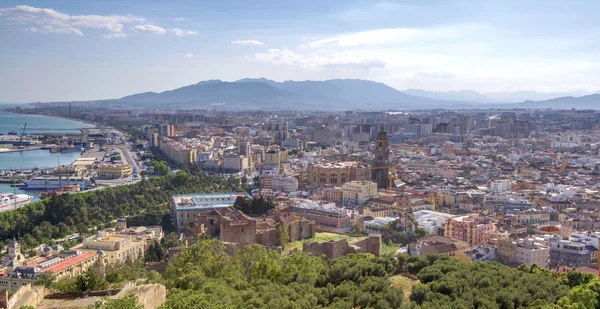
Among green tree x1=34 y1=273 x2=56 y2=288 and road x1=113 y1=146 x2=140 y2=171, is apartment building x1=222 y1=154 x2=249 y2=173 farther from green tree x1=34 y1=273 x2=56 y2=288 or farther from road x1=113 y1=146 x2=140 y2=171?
green tree x1=34 y1=273 x2=56 y2=288

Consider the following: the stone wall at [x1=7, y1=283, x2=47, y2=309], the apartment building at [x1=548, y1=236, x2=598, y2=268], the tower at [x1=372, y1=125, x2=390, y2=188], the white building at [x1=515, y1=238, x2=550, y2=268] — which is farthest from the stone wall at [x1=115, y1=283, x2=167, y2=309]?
the tower at [x1=372, y1=125, x2=390, y2=188]

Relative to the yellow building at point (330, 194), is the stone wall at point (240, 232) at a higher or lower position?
higher

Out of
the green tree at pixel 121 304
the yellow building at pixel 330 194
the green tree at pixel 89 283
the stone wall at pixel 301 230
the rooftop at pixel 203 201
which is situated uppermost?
the green tree at pixel 121 304

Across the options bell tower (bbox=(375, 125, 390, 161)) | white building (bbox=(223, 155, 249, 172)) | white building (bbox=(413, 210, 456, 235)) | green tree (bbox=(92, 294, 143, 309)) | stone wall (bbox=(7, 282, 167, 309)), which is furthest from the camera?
white building (bbox=(223, 155, 249, 172))

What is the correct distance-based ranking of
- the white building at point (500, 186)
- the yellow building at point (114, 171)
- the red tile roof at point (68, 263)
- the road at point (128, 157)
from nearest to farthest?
the red tile roof at point (68, 263) < the white building at point (500, 186) < the yellow building at point (114, 171) < the road at point (128, 157)

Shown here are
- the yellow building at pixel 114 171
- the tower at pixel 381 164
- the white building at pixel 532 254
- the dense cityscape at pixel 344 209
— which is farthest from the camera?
the yellow building at pixel 114 171

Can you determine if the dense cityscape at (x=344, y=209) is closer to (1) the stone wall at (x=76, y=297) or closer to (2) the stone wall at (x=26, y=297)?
(1) the stone wall at (x=76, y=297)

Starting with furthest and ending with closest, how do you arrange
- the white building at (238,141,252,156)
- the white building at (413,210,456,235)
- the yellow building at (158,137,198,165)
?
the yellow building at (158,137,198,165) → the white building at (238,141,252,156) → the white building at (413,210,456,235)

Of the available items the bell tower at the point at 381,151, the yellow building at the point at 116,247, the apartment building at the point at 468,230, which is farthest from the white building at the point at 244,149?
the yellow building at the point at 116,247
